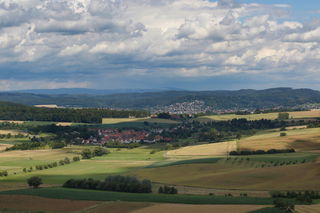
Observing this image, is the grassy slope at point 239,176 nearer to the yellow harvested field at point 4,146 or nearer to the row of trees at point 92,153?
the row of trees at point 92,153

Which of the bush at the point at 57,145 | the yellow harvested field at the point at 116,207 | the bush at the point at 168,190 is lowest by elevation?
the bush at the point at 57,145

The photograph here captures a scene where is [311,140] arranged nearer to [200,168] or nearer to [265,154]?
[265,154]

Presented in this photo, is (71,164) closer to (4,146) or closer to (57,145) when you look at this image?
(57,145)

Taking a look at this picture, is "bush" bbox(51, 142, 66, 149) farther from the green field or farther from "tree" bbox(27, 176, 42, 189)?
"tree" bbox(27, 176, 42, 189)

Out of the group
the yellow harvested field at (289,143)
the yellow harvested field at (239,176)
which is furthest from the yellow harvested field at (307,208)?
the yellow harvested field at (289,143)

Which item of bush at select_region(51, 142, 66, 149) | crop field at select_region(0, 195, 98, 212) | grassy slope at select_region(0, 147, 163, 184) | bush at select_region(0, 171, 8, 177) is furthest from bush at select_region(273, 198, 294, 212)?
bush at select_region(51, 142, 66, 149)

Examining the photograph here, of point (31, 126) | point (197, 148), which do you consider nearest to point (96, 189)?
point (197, 148)
